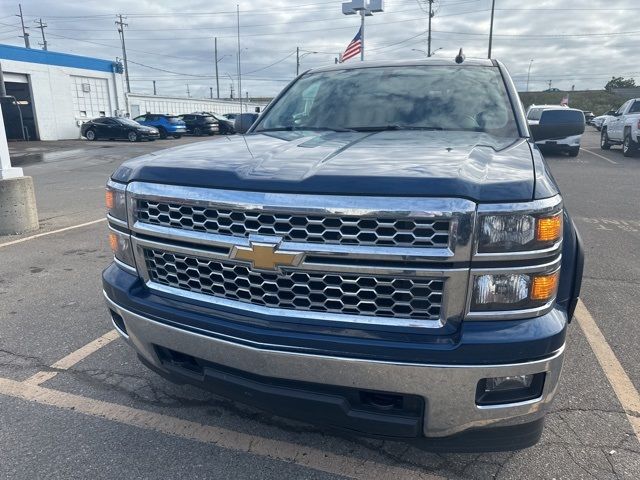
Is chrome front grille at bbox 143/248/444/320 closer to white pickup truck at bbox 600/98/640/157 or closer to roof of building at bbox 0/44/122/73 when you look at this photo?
white pickup truck at bbox 600/98/640/157

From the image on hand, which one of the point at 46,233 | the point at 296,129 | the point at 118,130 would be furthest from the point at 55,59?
the point at 296,129

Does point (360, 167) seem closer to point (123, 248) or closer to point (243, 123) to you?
point (123, 248)

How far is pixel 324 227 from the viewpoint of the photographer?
1828 mm

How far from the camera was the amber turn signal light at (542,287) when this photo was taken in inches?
70.5

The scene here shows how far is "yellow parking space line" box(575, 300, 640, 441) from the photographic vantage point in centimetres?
273

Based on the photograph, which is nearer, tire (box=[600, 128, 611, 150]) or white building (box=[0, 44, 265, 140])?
tire (box=[600, 128, 611, 150])

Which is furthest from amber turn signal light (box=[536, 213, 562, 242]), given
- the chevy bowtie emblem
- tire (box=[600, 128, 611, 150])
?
tire (box=[600, 128, 611, 150])

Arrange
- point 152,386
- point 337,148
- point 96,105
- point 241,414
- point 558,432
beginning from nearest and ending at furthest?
point 337,148, point 558,432, point 241,414, point 152,386, point 96,105

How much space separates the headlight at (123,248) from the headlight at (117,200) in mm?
88

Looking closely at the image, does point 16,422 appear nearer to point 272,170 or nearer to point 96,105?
point 272,170

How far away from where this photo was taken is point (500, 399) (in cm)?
183

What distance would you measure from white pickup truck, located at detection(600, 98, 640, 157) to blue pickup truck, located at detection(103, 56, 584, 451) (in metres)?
17.8

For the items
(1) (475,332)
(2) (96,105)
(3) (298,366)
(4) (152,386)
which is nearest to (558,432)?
(1) (475,332)

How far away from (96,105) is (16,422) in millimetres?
35054
